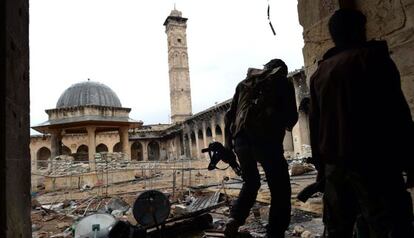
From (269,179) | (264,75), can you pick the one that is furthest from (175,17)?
(269,179)

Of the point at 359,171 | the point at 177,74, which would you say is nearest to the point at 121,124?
the point at 359,171

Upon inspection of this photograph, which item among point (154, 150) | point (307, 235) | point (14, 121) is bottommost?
point (307, 235)

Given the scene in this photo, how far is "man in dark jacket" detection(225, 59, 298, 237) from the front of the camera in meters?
2.90

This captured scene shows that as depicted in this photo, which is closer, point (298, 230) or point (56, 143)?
point (298, 230)

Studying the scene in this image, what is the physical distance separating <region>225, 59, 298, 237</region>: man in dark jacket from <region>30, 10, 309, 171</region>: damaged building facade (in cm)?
1080

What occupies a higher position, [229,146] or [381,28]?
[381,28]

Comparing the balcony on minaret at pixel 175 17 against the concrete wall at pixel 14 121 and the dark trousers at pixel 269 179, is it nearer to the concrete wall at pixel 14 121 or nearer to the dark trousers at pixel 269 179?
the dark trousers at pixel 269 179

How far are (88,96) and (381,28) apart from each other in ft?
79.4

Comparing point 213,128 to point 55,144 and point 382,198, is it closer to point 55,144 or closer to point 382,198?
point 55,144

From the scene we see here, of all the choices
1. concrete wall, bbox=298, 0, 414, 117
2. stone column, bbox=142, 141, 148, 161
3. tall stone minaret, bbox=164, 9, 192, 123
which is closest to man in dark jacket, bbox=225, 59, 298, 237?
concrete wall, bbox=298, 0, 414, 117

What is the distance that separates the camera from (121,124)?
68.8 feet

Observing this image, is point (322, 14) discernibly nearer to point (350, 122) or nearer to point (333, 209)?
point (350, 122)

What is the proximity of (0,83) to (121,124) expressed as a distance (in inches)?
782

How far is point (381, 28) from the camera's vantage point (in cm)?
275
